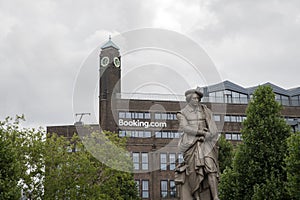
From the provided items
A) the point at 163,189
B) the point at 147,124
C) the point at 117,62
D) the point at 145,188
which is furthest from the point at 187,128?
the point at 117,62

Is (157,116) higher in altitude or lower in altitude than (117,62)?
lower

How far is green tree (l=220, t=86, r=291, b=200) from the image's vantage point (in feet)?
89.6

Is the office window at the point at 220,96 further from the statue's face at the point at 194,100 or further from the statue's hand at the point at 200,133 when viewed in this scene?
the statue's hand at the point at 200,133

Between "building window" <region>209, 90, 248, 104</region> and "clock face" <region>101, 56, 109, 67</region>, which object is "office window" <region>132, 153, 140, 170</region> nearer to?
"building window" <region>209, 90, 248, 104</region>

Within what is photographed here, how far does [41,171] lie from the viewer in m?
34.8

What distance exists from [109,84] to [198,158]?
61.5 meters

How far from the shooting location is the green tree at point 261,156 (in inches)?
1075

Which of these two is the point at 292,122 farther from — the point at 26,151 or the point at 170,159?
the point at 26,151

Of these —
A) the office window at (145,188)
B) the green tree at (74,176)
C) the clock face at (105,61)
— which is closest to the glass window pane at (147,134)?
the office window at (145,188)

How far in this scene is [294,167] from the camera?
1001 inches

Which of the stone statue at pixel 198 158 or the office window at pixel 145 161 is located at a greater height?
the office window at pixel 145 161

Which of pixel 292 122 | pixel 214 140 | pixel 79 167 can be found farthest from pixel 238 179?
pixel 292 122

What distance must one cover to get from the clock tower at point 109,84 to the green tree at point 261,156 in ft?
140

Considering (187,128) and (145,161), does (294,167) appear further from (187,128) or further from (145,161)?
(145,161)
